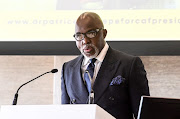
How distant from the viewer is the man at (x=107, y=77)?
182 centimetres

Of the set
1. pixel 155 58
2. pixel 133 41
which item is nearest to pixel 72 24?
pixel 133 41

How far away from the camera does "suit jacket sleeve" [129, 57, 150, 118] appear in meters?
1.80

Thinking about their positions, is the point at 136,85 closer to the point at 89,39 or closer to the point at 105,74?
the point at 105,74

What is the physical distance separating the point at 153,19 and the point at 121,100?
3.25 feet

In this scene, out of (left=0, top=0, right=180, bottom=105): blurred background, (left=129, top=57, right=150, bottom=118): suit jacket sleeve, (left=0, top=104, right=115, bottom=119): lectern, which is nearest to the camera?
(left=0, top=104, right=115, bottom=119): lectern

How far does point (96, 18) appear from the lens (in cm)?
189

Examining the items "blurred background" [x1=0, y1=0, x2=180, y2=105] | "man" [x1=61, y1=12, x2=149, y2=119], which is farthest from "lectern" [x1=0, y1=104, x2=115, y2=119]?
"blurred background" [x1=0, y1=0, x2=180, y2=105]

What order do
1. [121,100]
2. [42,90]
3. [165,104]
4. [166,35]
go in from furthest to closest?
1. [42,90]
2. [166,35]
3. [121,100]
4. [165,104]

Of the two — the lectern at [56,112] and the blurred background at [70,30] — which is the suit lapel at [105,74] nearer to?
the blurred background at [70,30]

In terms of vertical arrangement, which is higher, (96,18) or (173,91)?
(96,18)

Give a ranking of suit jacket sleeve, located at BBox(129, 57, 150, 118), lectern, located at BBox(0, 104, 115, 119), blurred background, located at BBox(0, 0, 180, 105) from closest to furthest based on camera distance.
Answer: lectern, located at BBox(0, 104, 115, 119) < suit jacket sleeve, located at BBox(129, 57, 150, 118) < blurred background, located at BBox(0, 0, 180, 105)

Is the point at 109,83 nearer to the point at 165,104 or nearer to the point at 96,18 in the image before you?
the point at 96,18

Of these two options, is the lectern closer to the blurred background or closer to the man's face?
the man's face

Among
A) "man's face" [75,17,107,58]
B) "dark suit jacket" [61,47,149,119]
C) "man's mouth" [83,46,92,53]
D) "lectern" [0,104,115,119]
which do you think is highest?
"man's face" [75,17,107,58]
